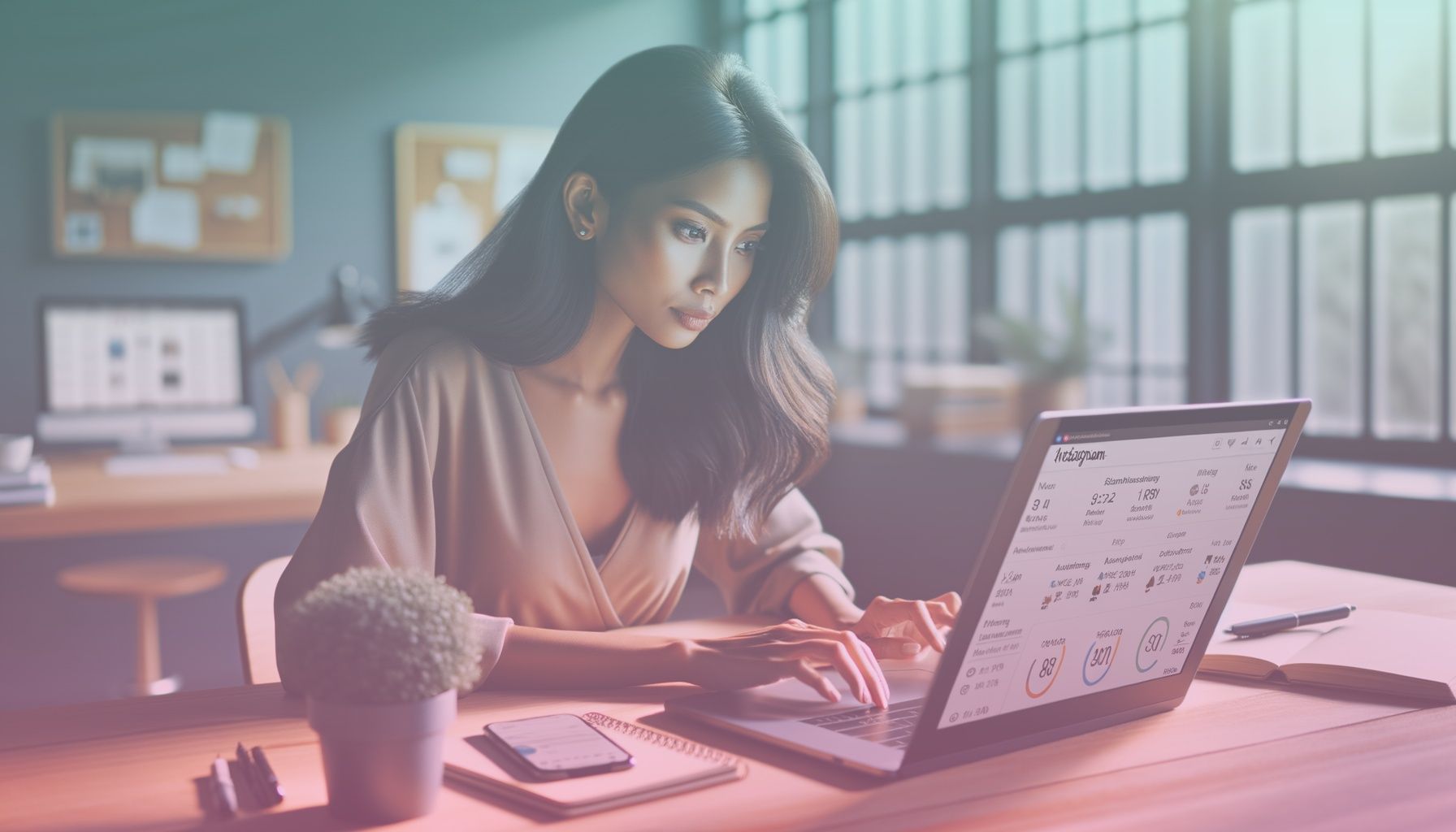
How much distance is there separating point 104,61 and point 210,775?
12.8ft

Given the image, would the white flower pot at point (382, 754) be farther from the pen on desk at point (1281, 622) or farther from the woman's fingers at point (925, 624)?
the pen on desk at point (1281, 622)

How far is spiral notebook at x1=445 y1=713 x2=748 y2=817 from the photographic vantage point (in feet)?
2.81

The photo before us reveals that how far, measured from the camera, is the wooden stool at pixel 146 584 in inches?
126

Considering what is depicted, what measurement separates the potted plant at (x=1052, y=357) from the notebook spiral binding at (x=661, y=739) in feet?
9.33

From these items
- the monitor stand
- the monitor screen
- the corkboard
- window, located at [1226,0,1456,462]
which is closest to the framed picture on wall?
the corkboard

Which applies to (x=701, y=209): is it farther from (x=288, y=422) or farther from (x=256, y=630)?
(x=288, y=422)

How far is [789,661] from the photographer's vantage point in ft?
3.58

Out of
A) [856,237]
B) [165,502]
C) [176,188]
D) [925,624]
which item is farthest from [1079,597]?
[176,188]

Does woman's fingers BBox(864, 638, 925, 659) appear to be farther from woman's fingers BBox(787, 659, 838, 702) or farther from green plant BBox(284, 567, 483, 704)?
green plant BBox(284, 567, 483, 704)

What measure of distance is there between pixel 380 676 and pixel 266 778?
20cm

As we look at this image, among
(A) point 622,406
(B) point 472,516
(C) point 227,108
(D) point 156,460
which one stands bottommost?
(D) point 156,460

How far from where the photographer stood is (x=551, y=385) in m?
1.48

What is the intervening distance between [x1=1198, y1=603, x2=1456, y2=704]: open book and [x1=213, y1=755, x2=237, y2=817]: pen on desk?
0.89 meters

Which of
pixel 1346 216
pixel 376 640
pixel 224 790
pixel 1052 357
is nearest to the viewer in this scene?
pixel 376 640
